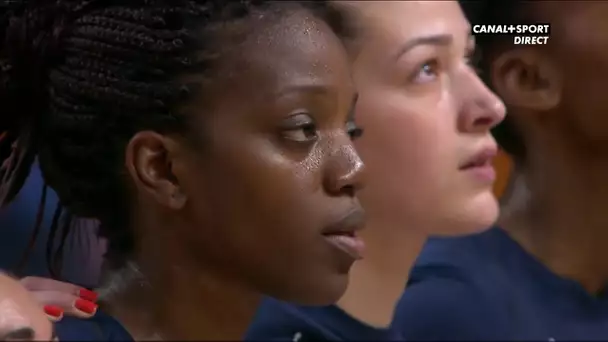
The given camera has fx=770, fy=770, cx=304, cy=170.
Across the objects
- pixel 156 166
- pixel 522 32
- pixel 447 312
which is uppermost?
pixel 522 32

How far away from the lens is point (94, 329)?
24.2 inches

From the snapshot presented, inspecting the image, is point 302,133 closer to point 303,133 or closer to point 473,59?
point 303,133

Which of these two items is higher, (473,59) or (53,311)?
(473,59)

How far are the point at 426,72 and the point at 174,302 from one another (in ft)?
0.94

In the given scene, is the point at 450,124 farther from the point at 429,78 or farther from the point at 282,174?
the point at 282,174

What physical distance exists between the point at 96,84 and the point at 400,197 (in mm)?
275

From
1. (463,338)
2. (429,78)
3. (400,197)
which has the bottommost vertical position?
(463,338)

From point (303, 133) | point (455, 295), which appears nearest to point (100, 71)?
point (303, 133)

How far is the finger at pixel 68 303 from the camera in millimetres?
589

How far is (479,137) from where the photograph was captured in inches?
26.9

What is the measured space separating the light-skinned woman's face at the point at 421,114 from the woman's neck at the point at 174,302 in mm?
142

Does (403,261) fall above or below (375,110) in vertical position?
below

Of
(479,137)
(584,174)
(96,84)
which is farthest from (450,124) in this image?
(96,84)

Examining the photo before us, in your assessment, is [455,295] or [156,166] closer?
[156,166]
